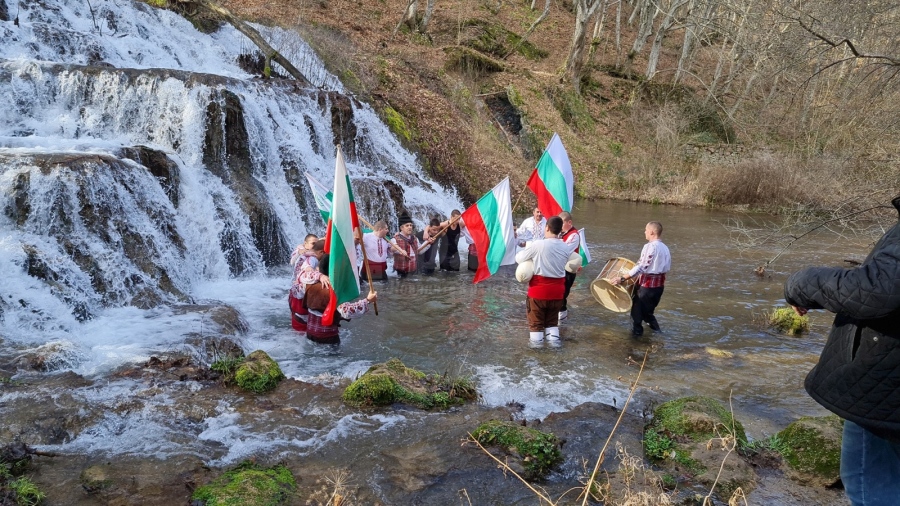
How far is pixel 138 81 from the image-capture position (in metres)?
13.4

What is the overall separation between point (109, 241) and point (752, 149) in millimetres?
25780

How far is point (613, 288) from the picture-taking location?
9.48 metres

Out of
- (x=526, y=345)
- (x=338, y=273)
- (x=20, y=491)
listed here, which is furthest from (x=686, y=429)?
(x=20, y=491)

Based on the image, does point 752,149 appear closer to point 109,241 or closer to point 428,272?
point 428,272

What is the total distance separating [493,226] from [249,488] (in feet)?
20.2

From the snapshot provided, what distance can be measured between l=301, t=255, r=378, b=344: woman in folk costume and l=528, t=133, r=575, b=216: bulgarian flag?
390 cm

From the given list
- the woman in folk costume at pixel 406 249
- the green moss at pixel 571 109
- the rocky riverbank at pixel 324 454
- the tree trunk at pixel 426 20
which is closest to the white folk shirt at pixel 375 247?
the woman in folk costume at pixel 406 249

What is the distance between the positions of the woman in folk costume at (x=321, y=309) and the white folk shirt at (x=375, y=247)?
11.1 feet

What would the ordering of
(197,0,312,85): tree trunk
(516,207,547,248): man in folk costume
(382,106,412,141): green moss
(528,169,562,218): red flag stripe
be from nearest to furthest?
1. (528,169,562,218): red flag stripe
2. (516,207,547,248): man in folk costume
3. (197,0,312,85): tree trunk
4. (382,106,412,141): green moss

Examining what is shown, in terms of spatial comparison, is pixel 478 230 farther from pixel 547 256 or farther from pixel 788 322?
pixel 788 322

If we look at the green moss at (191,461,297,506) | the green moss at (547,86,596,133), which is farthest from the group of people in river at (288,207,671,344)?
the green moss at (547,86,596,133)

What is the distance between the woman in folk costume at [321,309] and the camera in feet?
25.4

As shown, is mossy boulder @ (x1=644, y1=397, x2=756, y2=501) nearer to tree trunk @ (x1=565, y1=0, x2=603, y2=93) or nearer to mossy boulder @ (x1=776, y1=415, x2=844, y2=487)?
mossy boulder @ (x1=776, y1=415, x2=844, y2=487)

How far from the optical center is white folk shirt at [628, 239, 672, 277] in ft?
28.0
